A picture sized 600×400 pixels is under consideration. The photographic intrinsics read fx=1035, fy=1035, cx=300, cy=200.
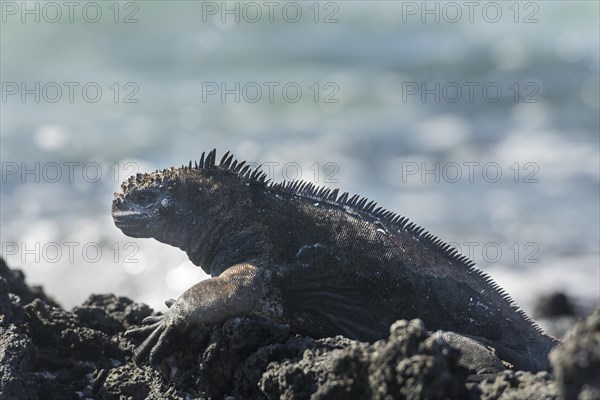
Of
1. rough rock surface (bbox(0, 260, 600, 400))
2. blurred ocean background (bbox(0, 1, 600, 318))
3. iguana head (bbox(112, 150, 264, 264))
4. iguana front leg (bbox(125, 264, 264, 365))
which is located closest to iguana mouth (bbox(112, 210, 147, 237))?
iguana head (bbox(112, 150, 264, 264))

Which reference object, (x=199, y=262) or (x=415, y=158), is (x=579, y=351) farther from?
(x=415, y=158)

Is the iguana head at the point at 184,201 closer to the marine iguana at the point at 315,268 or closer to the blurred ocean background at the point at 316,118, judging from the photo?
the marine iguana at the point at 315,268

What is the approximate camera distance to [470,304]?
228 inches

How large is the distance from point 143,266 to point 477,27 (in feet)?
56.9

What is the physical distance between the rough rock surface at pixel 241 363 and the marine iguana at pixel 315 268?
0.78ft

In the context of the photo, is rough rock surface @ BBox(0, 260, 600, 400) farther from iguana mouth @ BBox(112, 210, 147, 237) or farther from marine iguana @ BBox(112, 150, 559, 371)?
iguana mouth @ BBox(112, 210, 147, 237)

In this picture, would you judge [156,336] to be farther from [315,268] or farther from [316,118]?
[316,118]

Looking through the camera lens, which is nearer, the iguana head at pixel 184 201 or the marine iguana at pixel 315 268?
the marine iguana at pixel 315 268

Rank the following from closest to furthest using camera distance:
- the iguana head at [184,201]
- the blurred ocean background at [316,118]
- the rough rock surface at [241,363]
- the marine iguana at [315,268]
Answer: the rough rock surface at [241,363], the marine iguana at [315,268], the iguana head at [184,201], the blurred ocean background at [316,118]

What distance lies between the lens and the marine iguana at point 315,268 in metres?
5.62

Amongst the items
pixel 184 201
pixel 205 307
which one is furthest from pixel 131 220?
pixel 205 307

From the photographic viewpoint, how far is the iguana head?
6188 millimetres

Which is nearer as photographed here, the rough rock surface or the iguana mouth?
the rough rock surface

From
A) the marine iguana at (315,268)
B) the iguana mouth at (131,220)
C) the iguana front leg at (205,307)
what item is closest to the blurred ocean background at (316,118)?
the marine iguana at (315,268)
